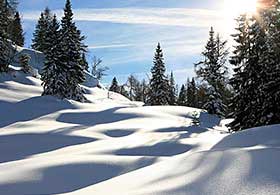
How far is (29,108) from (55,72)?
8655mm

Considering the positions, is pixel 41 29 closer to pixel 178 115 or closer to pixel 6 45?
pixel 6 45

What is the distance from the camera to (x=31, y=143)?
14.2 m

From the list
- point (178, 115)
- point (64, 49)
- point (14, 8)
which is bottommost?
point (178, 115)

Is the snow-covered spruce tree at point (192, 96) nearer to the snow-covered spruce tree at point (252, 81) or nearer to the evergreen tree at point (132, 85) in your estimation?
the evergreen tree at point (132, 85)

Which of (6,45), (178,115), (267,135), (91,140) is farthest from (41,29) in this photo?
(267,135)

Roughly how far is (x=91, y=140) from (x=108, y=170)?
6468mm

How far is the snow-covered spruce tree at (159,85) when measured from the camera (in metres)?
46.1

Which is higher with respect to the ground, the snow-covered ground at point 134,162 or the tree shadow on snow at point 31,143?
the snow-covered ground at point 134,162

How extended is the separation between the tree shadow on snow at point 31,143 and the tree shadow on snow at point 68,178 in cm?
440

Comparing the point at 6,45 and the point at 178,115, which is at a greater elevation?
the point at 6,45

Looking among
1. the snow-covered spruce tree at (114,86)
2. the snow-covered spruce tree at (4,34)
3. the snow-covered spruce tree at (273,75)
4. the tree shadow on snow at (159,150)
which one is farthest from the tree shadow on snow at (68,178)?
the snow-covered spruce tree at (114,86)

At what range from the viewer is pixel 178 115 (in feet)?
95.7

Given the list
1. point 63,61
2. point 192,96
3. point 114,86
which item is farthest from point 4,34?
point 114,86

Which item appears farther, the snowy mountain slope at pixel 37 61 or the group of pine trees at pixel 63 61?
the snowy mountain slope at pixel 37 61
